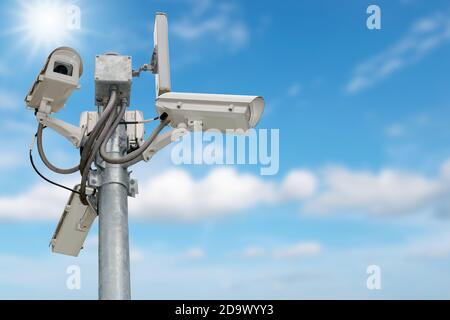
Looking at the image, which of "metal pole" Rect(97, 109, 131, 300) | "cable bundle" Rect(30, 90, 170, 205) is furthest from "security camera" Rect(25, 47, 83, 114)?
"metal pole" Rect(97, 109, 131, 300)

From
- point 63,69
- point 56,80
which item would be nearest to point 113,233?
point 56,80

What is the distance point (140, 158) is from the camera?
5176 mm

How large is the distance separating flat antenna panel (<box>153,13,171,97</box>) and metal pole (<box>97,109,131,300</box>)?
27.2 inches

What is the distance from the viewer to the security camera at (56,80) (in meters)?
5.07

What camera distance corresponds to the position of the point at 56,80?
200 inches

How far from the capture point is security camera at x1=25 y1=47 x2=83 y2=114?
16.6ft

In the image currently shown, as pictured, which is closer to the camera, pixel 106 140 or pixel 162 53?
pixel 106 140

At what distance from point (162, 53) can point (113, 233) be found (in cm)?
163

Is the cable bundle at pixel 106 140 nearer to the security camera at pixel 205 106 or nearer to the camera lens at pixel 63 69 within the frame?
the security camera at pixel 205 106

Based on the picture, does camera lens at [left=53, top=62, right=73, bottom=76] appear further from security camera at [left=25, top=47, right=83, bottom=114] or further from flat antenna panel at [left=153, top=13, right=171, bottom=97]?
flat antenna panel at [left=153, top=13, right=171, bottom=97]

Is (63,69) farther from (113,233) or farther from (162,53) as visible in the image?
(113,233)
